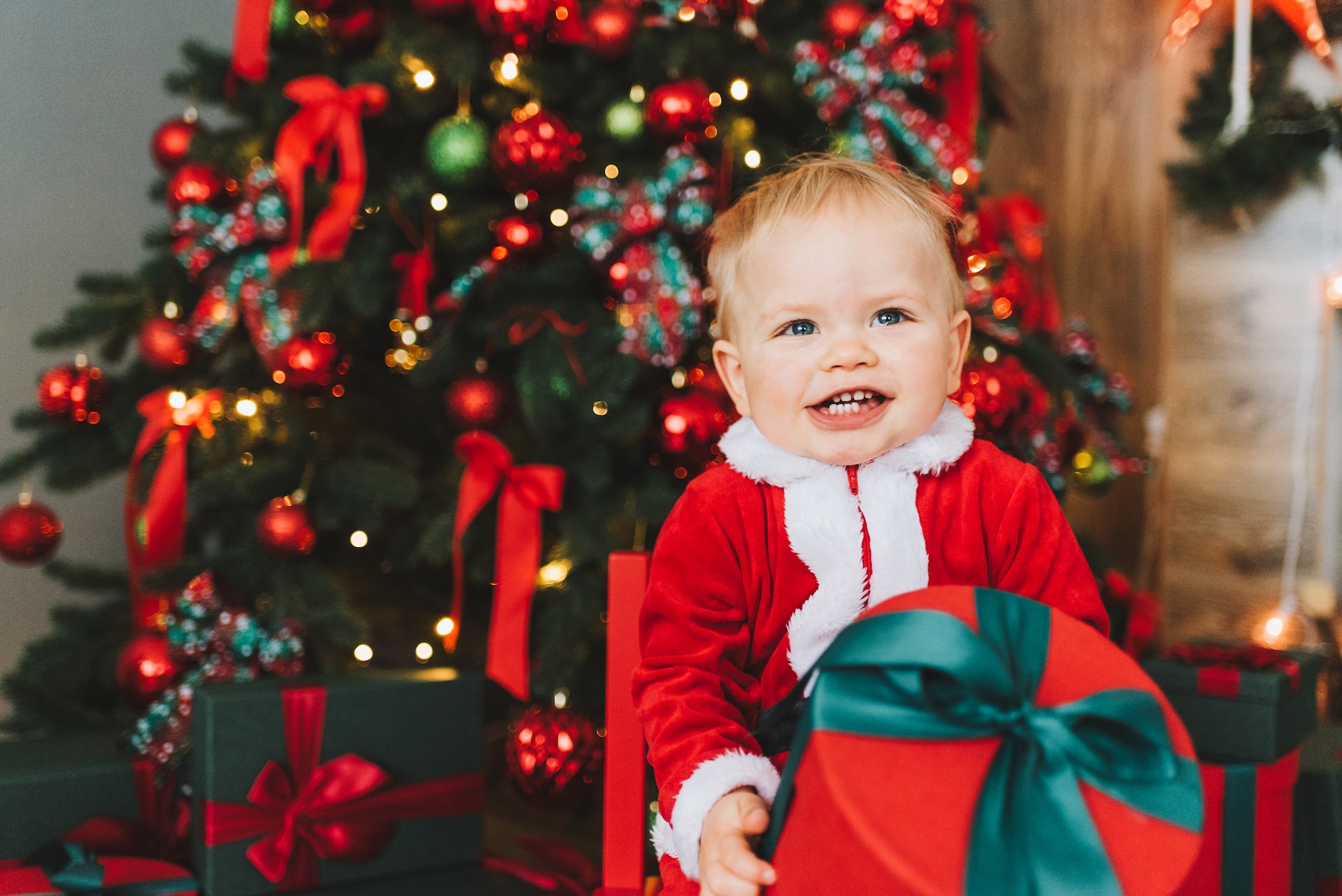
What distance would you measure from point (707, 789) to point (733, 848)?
2.2 inches

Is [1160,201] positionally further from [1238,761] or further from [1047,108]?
[1238,761]

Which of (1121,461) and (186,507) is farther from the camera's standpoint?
(1121,461)

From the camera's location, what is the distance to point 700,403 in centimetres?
117

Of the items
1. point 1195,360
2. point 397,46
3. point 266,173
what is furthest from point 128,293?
point 1195,360

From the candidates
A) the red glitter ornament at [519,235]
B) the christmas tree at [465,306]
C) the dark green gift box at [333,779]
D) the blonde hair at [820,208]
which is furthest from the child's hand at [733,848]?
the red glitter ornament at [519,235]

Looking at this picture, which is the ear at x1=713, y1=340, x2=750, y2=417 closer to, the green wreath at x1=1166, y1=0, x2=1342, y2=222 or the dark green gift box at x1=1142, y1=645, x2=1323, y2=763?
the dark green gift box at x1=1142, y1=645, x2=1323, y2=763

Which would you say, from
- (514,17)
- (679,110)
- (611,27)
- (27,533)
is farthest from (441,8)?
(27,533)

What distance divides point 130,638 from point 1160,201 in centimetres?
198

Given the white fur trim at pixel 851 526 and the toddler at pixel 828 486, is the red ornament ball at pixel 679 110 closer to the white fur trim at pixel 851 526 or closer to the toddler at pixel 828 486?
the toddler at pixel 828 486

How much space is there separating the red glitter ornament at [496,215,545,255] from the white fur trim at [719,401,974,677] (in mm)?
621

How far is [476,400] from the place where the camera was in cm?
120

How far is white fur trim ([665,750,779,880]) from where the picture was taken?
597 millimetres

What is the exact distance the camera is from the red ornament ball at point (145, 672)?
1.18 m

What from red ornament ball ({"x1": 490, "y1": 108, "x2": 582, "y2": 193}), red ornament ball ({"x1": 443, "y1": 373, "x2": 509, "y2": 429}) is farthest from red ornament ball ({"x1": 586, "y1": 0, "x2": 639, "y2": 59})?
red ornament ball ({"x1": 443, "y1": 373, "x2": 509, "y2": 429})
